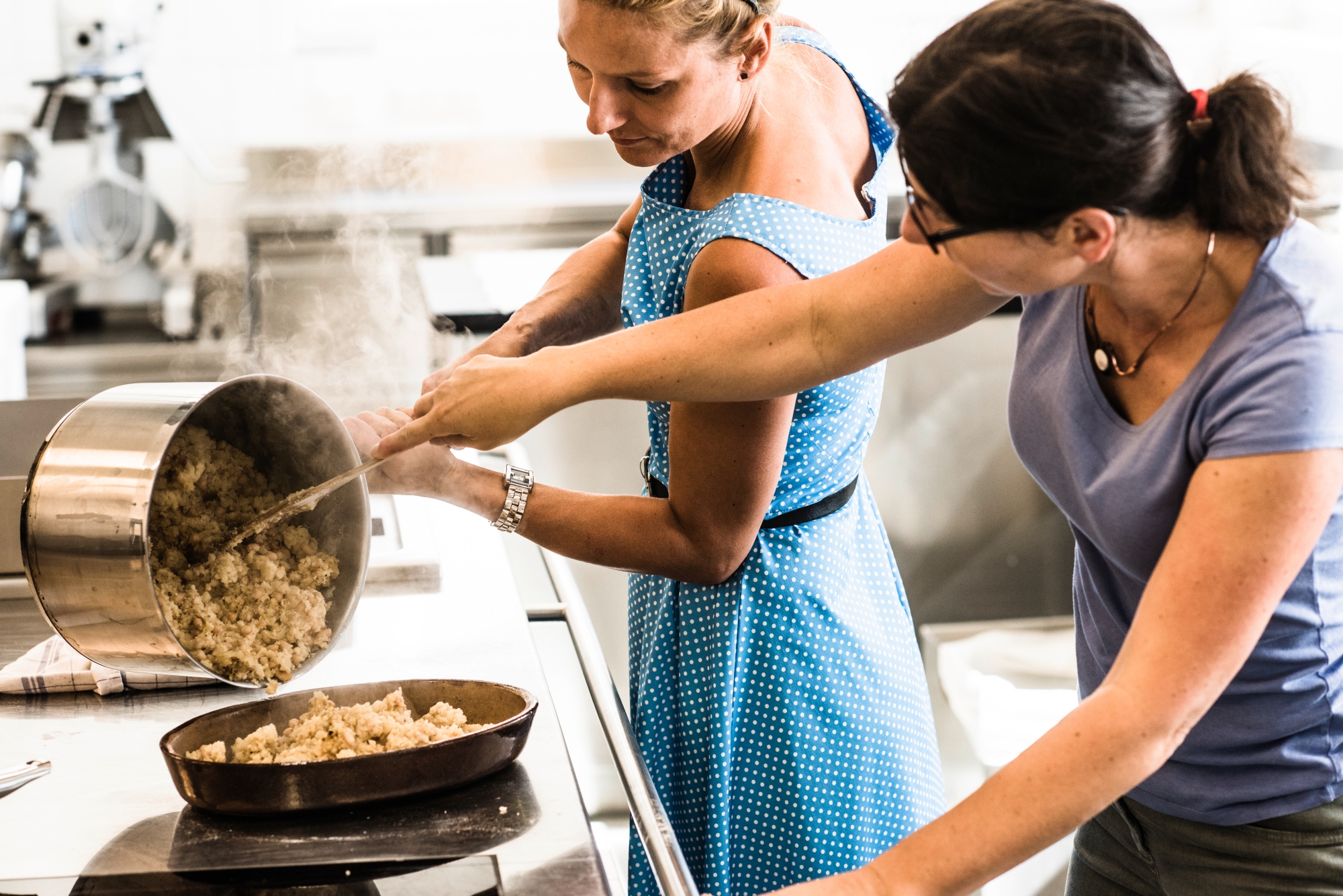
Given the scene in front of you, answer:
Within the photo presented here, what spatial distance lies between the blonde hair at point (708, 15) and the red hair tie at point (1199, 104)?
17.4 inches

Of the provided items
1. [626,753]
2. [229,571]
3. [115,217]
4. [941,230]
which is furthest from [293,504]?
[115,217]

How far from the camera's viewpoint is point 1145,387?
0.88m

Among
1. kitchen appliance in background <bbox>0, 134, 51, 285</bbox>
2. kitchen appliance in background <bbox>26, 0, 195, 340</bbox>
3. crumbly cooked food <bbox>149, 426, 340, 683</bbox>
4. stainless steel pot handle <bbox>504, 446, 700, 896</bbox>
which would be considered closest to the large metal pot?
crumbly cooked food <bbox>149, 426, 340, 683</bbox>

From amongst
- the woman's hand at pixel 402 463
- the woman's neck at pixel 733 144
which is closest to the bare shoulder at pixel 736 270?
the woman's neck at pixel 733 144

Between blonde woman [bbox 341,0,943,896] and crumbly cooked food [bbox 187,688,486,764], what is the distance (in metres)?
0.30

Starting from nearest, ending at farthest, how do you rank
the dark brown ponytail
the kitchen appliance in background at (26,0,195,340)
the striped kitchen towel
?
the dark brown ponytail → the striped kitchen towel → the kitchen appliance in background at (26,0,195,340)

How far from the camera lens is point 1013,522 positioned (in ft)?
Result: 9.84

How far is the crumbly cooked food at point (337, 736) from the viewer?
0.91 metres

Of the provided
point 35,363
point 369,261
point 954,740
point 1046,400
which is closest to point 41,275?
point 35,363

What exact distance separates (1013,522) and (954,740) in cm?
60

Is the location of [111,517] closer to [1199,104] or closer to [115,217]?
[1199,104]

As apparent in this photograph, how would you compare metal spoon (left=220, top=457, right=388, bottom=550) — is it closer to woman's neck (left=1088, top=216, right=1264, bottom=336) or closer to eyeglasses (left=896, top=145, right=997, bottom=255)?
eyeglasses (left=896, top=145, right=997, bottom=255)

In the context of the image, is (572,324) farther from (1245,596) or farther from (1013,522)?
(1013,522)

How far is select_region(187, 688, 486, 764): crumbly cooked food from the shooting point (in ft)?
2.99
